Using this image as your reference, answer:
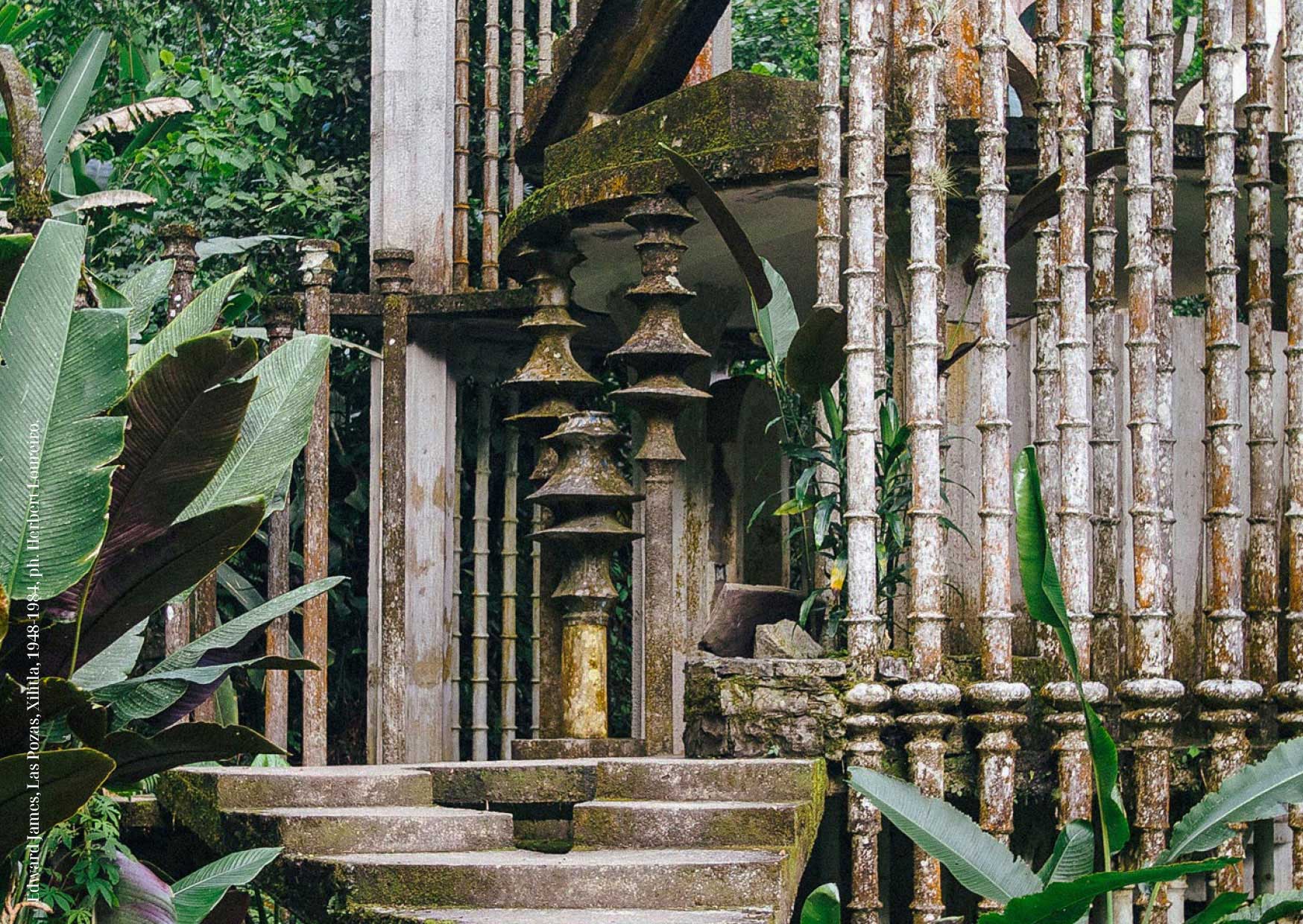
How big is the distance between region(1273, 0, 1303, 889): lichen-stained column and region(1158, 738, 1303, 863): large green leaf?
0.80 metres

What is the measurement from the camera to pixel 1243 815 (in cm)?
373

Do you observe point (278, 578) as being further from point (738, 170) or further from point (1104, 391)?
point (1104, 391)

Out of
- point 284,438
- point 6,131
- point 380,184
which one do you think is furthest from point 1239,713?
point 6,131

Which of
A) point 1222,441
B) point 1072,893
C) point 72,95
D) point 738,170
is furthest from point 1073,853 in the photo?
point 72,95

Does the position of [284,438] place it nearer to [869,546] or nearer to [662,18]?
[869,546]

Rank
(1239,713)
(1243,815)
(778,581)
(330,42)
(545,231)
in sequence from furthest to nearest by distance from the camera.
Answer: (330,42), (778,581), (545,231), (1239,713), (1243,815)

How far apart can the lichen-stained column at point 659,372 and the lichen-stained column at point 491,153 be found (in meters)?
1.68

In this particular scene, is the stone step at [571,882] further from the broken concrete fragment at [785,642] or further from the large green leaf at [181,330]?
A: the large green leaf at [181,330]

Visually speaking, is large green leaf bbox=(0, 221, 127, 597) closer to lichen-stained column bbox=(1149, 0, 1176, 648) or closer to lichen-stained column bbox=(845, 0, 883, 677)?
lichen-stained column bbox=(845, 0, 883, 677)

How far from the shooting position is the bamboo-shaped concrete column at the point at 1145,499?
455cm

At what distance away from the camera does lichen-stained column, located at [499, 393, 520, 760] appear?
23.6ft

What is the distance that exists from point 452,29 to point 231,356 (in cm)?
406

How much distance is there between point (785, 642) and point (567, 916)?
1359 mm

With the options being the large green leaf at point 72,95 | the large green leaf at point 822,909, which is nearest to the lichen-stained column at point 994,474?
the large green leaf at point 822,909
